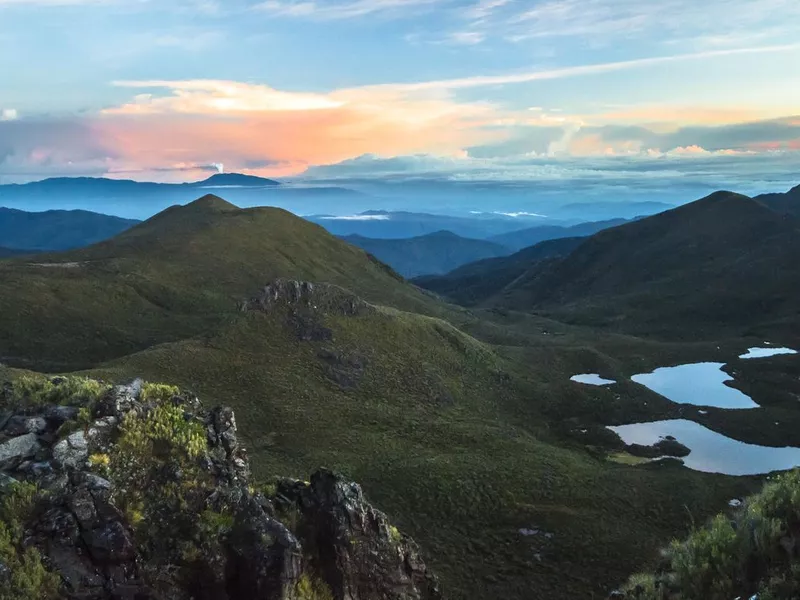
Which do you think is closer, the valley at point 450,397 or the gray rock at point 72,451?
the gray rock at point 72,451

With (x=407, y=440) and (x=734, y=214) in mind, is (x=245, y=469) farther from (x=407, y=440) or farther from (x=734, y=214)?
(x=734, y=214)

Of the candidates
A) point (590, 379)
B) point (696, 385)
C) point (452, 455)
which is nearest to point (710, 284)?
point (696, 385)

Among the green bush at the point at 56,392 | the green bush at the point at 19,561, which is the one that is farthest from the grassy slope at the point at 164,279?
the green bush at the point at 19,561

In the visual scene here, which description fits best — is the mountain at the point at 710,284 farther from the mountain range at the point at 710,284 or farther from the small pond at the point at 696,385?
the small pond at the point at 696,385

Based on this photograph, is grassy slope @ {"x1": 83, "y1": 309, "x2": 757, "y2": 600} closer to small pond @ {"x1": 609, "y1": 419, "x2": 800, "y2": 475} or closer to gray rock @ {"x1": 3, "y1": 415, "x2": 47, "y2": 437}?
small pond @ {"x1": 609, "y1": 419, "x2": 800, "y2": 475}

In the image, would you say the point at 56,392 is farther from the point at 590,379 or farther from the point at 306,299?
the point at 590,379

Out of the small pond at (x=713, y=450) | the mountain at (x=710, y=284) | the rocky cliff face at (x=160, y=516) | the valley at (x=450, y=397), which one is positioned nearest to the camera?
the rocky cliff face at (x=160, y=516)
